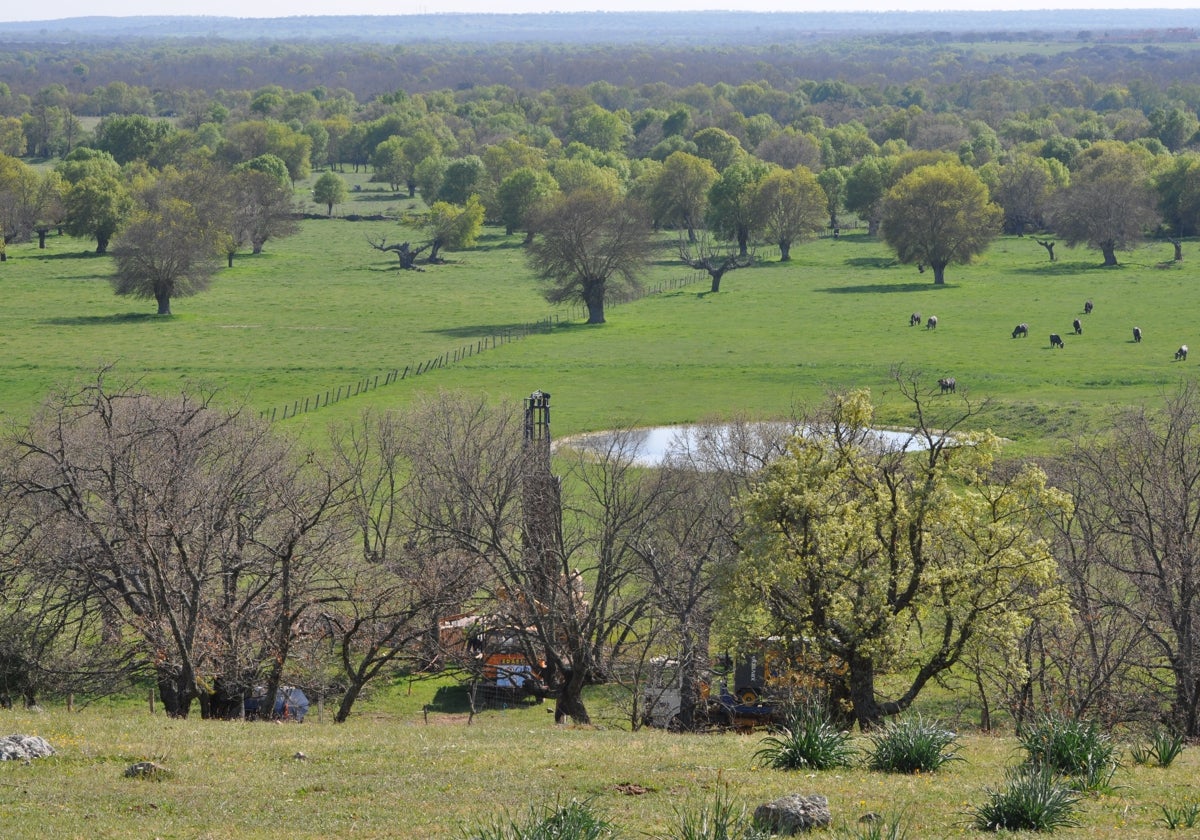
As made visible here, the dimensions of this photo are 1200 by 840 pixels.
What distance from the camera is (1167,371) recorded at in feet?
217

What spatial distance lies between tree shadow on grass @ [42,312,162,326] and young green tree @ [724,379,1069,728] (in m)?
69.6

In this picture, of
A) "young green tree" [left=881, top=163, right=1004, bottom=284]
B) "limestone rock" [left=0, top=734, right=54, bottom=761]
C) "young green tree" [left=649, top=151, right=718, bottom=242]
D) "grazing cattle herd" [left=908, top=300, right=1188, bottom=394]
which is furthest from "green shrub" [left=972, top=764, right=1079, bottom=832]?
"young green tree" [left=649, top=151, right=718, bottom=242]

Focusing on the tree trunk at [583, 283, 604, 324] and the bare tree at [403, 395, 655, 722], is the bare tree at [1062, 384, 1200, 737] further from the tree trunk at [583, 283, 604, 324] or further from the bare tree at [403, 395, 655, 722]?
the tree trunk at [583, 283, 604, 324]

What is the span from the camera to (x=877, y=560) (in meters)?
23.7

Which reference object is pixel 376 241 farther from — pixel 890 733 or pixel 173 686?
pixel 890 733

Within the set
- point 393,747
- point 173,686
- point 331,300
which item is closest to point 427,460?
point 173,686

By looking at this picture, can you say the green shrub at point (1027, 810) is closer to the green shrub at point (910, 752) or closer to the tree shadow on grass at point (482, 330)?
the green shrub at point (910, 752)

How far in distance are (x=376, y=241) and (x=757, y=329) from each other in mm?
56428

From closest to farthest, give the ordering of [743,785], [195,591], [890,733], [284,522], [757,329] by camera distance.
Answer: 1. [743,785]
2. [890,733]
3. [195,591]
4. [284,522]
5. [757,329]

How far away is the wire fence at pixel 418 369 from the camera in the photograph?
60.6 meters

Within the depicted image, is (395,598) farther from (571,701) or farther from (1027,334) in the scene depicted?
(1027,334)

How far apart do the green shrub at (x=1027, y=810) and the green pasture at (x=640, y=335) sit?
1465 inches

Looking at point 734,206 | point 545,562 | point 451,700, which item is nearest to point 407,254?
point 734,206

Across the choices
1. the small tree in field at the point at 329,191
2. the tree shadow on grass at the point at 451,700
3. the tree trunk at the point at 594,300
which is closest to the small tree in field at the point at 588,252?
the tree trunk at the point at 594,300
